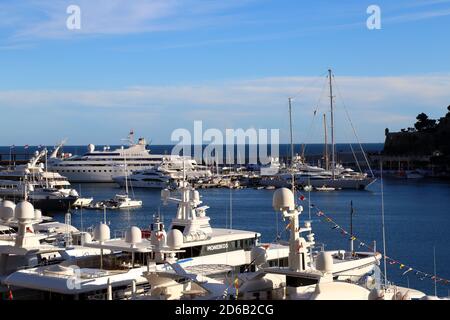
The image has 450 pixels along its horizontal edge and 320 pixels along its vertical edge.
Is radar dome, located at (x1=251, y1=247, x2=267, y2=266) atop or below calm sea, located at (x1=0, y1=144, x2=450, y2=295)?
atop

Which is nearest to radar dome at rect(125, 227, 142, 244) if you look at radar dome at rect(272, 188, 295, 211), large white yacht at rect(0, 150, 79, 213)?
radar dome at rect(272, 188, 295, 211)

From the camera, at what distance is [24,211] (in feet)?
60.1

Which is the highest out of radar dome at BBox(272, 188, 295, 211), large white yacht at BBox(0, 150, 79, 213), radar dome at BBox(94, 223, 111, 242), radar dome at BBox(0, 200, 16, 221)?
radar dome at BBox(272, 188, 295, 211)

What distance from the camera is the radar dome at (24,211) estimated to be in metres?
18.3

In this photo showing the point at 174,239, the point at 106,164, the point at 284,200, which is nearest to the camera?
the point at 284,200

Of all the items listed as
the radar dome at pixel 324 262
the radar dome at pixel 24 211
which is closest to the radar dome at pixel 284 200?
the radar dome at pixel 324 262

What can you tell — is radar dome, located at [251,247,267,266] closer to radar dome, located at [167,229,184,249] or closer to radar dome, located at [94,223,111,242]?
radar dome, located at [167,229,184,249]

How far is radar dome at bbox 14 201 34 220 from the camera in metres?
18.3

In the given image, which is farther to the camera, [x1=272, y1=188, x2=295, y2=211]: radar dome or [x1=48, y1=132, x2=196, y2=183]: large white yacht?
[x1=48, y1=132, x2=196, y2=183]: large white yacht

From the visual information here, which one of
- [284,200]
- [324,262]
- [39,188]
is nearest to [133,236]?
[284,200]

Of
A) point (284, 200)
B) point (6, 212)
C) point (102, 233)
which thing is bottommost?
point (102, 233)

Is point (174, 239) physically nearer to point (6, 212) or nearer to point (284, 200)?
point (284, 200)

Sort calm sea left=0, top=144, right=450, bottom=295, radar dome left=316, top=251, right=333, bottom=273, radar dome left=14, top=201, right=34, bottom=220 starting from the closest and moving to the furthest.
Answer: radar dome left=316, top=251, right=333, bottom=273, radar dome left=14, top=201, right=34, bottom=220, calm sea left=0, top=144, right=450, bottom=295

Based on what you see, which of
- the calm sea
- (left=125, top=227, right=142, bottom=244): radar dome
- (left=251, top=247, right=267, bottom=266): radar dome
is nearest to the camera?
(left=251, top=247, right=267, bottom=266): radar dome
